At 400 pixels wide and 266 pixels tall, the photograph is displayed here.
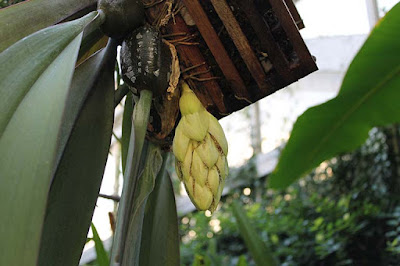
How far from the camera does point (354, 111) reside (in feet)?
2.87

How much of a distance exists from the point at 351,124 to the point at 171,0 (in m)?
0.53

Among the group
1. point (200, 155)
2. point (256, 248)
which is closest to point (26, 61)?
point (200, 155)

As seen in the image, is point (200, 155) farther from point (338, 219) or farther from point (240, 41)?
point (338, 219)

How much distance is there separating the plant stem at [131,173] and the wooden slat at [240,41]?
Result: 0.10m

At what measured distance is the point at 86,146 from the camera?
0.47 m

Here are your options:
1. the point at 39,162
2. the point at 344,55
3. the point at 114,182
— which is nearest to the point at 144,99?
the point at 39,162

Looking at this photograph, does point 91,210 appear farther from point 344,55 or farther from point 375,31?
point 344,55

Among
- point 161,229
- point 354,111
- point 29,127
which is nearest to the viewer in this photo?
point 29,127

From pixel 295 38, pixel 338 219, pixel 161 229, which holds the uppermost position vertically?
pixel 295 38

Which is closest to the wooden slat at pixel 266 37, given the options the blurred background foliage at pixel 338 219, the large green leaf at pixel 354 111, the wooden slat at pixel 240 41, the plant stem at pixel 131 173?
the wooden slat at pixel 240 41

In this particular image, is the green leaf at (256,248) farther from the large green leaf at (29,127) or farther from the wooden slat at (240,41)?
the large green leaf at (29,127)

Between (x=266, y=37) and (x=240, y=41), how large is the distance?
1.0 inches

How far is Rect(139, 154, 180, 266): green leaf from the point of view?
530 millimetres

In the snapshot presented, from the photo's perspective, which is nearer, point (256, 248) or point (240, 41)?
point (240, 41)
